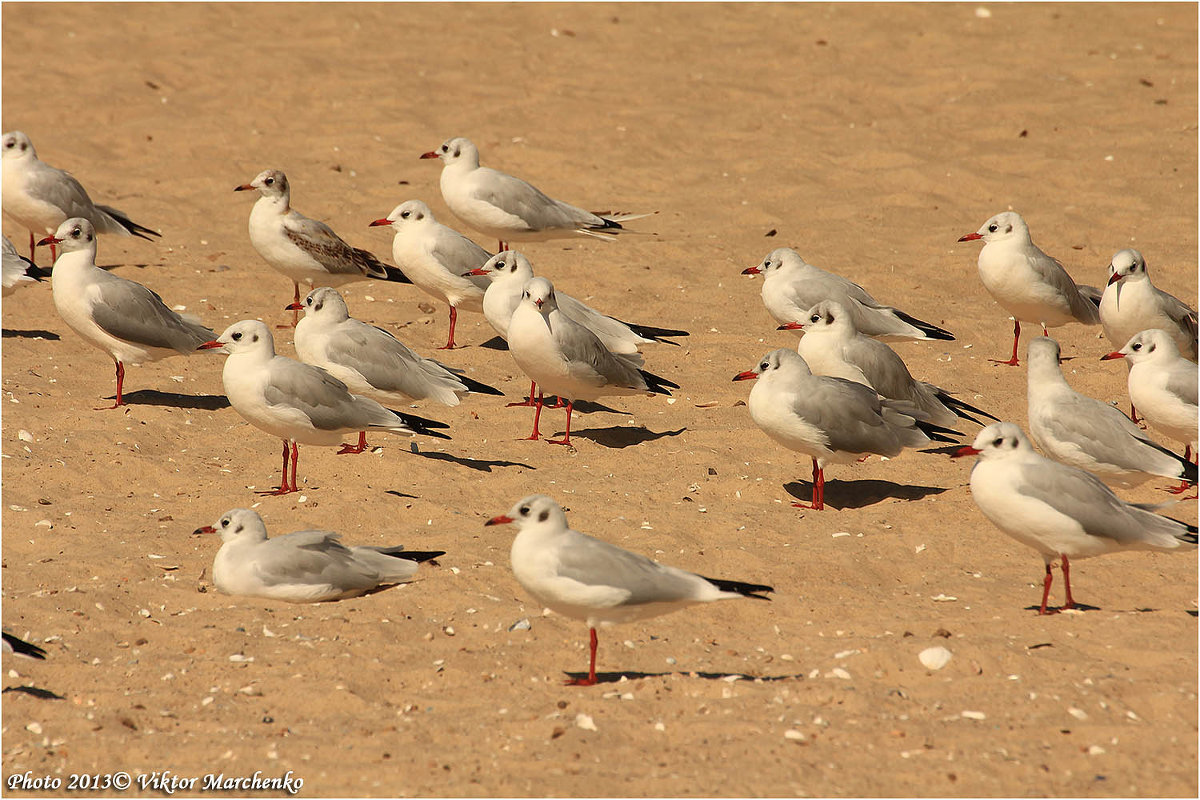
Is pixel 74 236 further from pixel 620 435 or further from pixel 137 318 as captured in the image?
pixel 620 435

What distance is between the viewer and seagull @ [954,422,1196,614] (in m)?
6.15

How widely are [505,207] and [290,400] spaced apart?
4512 millimetres

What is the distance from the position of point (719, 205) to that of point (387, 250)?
3431mm

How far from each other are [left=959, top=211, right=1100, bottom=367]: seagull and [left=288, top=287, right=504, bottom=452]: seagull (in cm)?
422

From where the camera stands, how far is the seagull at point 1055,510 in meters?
6.15

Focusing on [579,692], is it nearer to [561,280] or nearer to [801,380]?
[801,380]

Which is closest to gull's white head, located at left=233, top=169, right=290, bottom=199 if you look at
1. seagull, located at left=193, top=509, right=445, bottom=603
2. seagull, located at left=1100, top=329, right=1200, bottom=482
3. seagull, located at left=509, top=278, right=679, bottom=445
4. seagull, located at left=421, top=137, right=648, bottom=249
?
seagull, located at left=421, top=137, right=648, bottom=249

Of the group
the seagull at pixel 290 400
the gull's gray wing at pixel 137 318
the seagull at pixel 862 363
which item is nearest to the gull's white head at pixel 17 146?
the gull's gray wing at pixel 137 318

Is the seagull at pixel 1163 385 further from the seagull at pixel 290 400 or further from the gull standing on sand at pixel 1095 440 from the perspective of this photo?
the seagull at pixel 290 400

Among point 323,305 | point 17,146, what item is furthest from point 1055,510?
point 17,146

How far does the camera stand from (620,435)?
9.28 metres

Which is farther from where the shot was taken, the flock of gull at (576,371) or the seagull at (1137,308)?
the seagull at (1137,308)

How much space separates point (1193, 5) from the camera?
62.5ft

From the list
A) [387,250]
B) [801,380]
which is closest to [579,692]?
[801,380]
